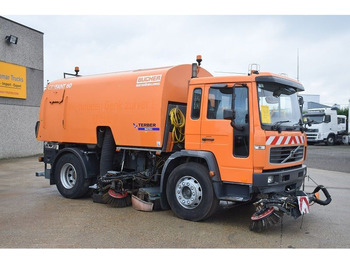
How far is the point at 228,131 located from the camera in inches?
234

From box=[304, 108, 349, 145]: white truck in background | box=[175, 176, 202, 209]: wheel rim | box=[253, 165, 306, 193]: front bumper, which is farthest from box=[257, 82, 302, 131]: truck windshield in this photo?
box=[304, 108, 349, 145]: white truck in background

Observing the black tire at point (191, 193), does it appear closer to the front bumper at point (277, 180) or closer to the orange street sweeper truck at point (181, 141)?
the orange street sweeper truck at point (181, 141)

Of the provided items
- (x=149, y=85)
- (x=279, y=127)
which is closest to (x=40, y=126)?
(x=149, y=85)

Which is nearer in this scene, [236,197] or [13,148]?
[236,197]

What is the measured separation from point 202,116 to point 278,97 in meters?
1.35

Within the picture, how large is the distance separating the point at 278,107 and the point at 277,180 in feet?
4.10

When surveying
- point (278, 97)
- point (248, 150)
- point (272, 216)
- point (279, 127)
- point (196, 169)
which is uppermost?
point (278, 97)

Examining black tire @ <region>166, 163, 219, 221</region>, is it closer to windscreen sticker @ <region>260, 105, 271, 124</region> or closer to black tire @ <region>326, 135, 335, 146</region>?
windscreen sticker @ <region>260, 105, 271, 124</region>

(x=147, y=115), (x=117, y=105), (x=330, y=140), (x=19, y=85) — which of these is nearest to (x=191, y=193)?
(x=147, y=115)

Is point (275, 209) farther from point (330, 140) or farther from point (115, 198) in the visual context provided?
point (330, 140)

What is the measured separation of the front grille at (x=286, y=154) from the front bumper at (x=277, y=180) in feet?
A: 0.58

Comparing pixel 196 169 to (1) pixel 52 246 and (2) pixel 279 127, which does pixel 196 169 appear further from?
(1) pixel 52 246

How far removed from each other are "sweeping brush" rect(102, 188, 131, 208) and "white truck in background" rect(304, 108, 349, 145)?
2110 centimetres

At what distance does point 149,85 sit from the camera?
6.93m
